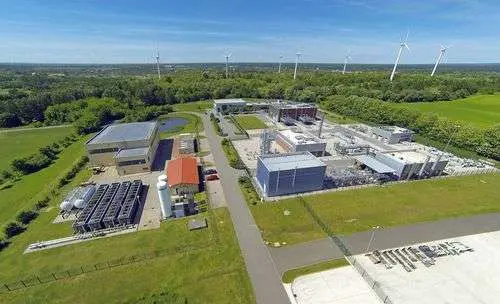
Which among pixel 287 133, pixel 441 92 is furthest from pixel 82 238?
pixel 441 92

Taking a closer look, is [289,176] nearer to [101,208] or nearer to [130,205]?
[130,205]

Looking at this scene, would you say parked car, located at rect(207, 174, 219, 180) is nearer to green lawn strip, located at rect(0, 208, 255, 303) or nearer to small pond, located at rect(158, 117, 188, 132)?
green lawn strip, located at rect(0, 208, 255, 303)

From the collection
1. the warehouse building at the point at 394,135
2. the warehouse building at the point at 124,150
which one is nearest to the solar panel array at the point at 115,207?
the warehouse building at the point at 124,150

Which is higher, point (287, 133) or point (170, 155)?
point (287, 133)

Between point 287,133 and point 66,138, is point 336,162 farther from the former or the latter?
point 66,138

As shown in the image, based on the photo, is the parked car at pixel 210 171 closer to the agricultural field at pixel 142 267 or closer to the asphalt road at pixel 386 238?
the agricultural field at pixel 142 267

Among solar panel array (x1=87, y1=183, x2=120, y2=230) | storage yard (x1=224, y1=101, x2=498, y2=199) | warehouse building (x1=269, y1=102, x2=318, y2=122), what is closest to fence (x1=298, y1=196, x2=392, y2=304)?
storage yard (x1=224, y1=101, x2=498, y2=199)
